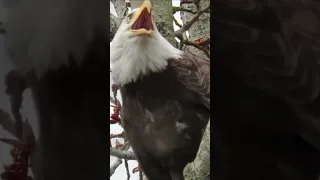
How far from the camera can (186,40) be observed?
4.66 feet

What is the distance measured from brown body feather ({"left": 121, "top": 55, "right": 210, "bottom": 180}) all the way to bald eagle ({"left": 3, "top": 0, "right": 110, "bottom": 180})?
11 cm

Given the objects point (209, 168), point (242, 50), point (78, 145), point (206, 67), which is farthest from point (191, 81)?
point (78, 145)

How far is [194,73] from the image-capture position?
1.42 metres

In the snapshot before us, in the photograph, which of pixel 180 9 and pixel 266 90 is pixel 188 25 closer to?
pixel 180 9

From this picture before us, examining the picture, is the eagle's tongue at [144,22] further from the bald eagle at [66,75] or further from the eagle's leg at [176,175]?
the eagle's leg at [176,175]

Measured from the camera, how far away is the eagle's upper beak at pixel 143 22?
54.4 inches

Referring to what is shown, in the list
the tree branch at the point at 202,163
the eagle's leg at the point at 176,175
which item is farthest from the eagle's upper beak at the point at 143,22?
the eagle's leg at the point at 176,175

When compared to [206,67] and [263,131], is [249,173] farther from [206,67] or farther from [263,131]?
[206,67]

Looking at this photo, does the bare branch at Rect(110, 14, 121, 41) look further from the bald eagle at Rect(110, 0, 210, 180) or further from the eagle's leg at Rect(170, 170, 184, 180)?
the eagle's leg at Rect(170, 170, 184, 180)

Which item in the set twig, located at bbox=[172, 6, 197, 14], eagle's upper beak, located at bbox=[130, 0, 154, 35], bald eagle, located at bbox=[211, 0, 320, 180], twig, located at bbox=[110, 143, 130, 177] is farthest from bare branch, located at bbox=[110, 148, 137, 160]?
twig, located at bbox=[172, 6, 197, 14]

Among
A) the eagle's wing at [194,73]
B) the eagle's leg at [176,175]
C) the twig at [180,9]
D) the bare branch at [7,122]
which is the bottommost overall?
the eagle's leg at [176,175]

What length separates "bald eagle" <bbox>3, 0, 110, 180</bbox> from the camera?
138 cm

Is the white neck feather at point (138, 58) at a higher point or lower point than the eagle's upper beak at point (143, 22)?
lower

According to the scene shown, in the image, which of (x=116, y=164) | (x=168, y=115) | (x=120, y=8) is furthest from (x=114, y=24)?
(x=116, y=164)
